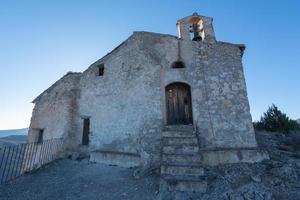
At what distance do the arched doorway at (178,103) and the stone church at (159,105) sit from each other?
0.05 m

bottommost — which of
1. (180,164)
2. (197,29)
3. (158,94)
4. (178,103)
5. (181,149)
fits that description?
(180,164)

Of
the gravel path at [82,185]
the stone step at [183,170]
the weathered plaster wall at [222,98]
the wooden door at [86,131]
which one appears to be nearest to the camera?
the gravel path at [82,185]

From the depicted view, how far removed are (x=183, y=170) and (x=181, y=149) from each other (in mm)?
988

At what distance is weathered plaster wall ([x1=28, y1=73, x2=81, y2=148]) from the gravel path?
2527 millimetres

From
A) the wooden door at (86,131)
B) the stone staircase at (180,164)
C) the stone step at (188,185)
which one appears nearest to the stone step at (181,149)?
the stone staircase at (180,164)

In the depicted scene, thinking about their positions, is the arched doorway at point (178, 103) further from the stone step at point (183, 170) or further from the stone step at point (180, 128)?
the stone step at point (183, 170)

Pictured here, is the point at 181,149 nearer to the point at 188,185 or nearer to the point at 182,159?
the point at 182,159

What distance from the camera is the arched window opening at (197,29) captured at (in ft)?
33.3

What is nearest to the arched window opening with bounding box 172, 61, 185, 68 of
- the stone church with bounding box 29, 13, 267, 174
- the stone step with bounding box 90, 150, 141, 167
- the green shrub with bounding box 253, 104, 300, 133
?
the stone church with bounding box 29, 13, 267, 174

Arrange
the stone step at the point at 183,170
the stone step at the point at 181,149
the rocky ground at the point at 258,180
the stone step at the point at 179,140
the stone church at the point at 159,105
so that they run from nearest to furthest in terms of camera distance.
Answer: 1. the rocky ground at the point at 258,180
2. the stone step at the point at 183,170
3. the stone step at the point at 181,149
4. the stone step at the point at 179,140
5. the stone church at the point at 159,105

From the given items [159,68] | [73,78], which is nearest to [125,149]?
[159,68]

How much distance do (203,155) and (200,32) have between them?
21.0 ft

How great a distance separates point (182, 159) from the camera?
6285 mm

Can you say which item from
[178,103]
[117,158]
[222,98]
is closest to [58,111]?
[117,158]
